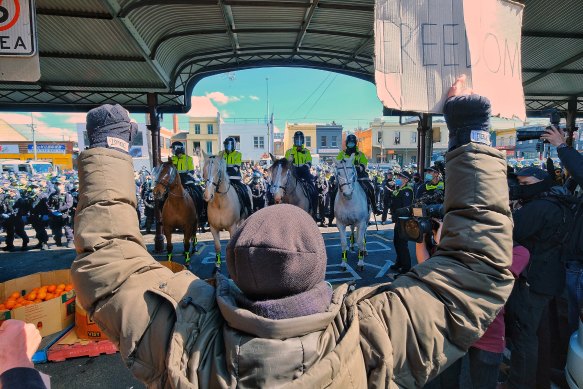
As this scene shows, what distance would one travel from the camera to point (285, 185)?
812 centimetres

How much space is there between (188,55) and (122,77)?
1739 millimetres

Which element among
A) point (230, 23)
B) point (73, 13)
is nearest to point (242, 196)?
point (230, 23)

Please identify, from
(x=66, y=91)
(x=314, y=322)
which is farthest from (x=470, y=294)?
(x=66, y=91)

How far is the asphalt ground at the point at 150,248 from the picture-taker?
12.9ft

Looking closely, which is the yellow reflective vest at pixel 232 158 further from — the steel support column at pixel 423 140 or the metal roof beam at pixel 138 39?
the steel support column at pixel 423 140

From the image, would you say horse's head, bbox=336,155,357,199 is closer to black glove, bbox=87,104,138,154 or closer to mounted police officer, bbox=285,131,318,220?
mounted police officer, bbox=285,131,318,220

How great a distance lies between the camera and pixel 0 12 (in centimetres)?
305

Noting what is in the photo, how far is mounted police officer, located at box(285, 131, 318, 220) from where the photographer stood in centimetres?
912

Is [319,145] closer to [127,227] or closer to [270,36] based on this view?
[270,36]

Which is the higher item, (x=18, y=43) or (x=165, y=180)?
(x=18, y=43)

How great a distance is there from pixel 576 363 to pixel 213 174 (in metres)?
6.48

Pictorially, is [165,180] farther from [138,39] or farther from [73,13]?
[73,13]

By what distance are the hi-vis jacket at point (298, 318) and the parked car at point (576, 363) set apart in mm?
2425

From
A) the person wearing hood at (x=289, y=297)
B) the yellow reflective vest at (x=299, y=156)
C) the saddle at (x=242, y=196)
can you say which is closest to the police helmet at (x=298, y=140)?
the yellow reflective vest at (x=299, y=156)
